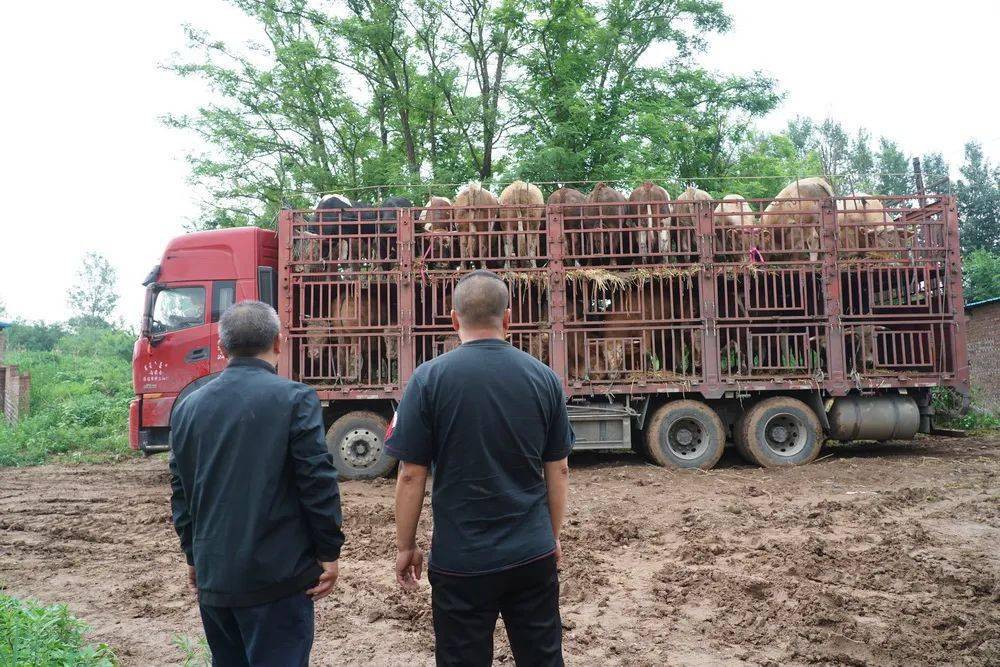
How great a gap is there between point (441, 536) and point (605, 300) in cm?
662

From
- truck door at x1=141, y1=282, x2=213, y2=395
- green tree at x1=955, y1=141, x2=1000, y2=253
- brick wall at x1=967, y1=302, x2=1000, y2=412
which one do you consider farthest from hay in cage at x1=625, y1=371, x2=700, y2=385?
green tree at x1=955, y1=141, x2=1000, y2=253

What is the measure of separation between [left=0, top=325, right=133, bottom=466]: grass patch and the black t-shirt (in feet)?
42.6

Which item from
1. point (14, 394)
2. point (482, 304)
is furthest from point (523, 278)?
point (14, 394)

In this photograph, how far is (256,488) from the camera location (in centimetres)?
227

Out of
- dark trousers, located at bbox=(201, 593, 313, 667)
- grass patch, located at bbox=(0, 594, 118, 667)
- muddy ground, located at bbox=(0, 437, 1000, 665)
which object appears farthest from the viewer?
muddy ground, located at bbox=(0, 437, 1000, 665)

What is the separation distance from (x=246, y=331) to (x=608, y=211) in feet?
23.5

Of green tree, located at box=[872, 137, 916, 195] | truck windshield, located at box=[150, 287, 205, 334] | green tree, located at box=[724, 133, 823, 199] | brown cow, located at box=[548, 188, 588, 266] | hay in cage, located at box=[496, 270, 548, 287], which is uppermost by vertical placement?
green tree, located at box=[872, 137, 916, 195]

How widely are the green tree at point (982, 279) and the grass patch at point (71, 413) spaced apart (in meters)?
26.2

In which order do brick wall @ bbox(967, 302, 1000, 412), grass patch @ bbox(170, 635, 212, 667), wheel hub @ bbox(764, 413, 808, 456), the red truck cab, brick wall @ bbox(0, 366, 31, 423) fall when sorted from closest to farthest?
grass patch @ bbox(170, 635, 212, 667) → the red truck cab → wheel hub @ bbox(764, 413, 808, 456) → brick wall @ bbox(967, 302, 1000, 412) → brick wall @ bbox(0, 366, 31, 423)

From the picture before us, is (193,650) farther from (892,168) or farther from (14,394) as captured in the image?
(892,168)

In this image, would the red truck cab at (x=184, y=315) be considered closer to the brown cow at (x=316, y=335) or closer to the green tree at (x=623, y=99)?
the brown cow at (x=316, y=335)

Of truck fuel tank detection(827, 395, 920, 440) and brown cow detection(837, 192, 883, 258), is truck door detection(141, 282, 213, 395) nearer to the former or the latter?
truck fuel tank detection(827, 395, 920, 440)

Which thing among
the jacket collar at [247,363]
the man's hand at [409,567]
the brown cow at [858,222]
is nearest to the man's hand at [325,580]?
the man's hand at [409,567]

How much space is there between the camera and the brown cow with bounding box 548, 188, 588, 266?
28.6 feet
